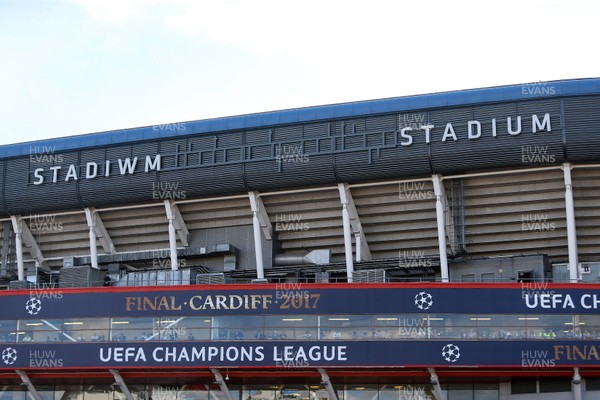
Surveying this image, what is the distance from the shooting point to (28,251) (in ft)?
258

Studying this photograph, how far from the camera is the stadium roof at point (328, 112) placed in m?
64.7

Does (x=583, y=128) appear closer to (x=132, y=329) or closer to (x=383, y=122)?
(x=383, y=122)

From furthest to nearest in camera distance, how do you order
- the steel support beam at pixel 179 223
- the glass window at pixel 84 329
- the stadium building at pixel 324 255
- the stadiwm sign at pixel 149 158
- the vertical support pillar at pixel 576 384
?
the steel support beam at pixel 179 223 < the glass window at pixel 84 329 < the stadiwm sign at pixel 149 158 < the stadium building at pixel 324 255 < the vertical support pillar at pixel 576 384

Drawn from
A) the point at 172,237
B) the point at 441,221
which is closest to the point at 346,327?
the point at 441,221

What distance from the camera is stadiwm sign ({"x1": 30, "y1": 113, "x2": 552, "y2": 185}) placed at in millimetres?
64750

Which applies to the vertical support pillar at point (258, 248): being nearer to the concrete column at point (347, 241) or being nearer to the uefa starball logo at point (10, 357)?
the concrete column at point (347, 241)

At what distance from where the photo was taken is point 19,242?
76.9 metres

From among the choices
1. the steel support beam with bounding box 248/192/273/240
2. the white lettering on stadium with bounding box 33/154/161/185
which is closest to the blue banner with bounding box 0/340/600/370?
the steel support beam with bounding box 248/192/273/240

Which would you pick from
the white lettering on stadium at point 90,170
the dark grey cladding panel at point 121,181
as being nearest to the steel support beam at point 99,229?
the dark grey cladding panel at point 121,181

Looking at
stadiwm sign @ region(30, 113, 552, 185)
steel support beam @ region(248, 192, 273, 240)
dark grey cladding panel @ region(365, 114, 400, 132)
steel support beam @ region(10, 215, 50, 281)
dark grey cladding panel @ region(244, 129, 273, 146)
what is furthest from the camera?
steel support beam @ region(10, 215, 50, 281)

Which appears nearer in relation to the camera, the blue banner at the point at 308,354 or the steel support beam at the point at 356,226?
the blue banner at the point at 308,354

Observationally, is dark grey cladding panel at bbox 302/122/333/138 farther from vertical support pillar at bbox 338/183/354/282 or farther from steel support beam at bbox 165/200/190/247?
steel support beam at bbox 165/200/190/247

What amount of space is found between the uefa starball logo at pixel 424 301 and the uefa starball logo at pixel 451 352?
8.05 ft

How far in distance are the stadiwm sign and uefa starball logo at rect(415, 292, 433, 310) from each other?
9.74 meters
